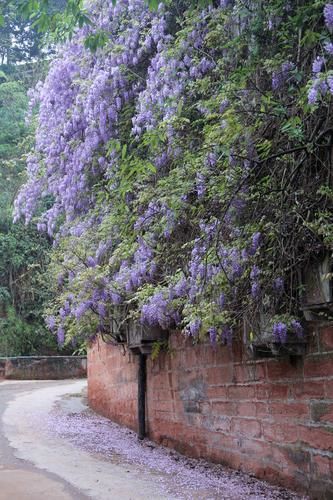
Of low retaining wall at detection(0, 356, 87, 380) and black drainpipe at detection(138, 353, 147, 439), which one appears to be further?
low retaining wall at detection(0, 356, 87, 380)

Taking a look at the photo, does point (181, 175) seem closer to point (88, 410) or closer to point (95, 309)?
point (95, 309)

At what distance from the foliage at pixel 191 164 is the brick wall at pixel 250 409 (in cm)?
53

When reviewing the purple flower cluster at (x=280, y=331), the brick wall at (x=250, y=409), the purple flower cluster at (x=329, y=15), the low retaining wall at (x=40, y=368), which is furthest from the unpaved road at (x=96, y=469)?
the low retaining wall at (x=40, y=368)

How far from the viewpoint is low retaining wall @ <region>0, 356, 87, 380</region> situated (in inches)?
801

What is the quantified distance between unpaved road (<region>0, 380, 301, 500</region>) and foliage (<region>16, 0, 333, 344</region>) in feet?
4.80

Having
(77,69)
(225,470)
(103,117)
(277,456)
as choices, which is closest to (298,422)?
(277,456)

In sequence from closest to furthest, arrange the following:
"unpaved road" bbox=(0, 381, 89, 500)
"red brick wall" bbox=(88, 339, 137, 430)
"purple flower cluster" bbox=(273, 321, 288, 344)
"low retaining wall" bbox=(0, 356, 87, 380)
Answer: "purple flower cluster" bbox=(273, 321, 288, 344)
"unpaved road" bbox=(0, 381, 89, 500)
"red brick wall" bbox=(88, 339, 137, 430)
"low retaining wall" bbox=(0, 356, 87, 380)

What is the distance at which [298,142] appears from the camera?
5.28 m

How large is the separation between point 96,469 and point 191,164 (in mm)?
3411

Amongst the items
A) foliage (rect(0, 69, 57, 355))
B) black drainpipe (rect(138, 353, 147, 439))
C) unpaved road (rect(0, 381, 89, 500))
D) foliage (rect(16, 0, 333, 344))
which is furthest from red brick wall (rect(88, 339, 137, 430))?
foliage (rect(0, 69, 57, 355))

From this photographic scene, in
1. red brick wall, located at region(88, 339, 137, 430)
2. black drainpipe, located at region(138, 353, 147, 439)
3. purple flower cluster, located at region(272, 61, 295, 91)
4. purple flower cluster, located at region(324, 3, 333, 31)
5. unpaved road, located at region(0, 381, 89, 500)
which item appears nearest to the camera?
purple flower cluster, located at region(324, 3, 333, 31)

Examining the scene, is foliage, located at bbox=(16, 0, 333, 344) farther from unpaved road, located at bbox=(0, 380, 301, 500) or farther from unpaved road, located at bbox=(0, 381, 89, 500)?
unpaved road, located at bbox=(0, 381, 89, 500)

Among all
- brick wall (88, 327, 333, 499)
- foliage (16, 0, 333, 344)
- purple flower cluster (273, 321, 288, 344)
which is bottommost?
brick wall (88, 327, 333, 499)

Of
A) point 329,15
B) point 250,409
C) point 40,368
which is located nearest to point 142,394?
point 250,409
